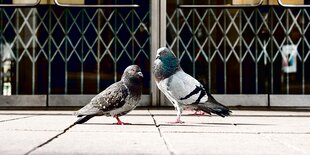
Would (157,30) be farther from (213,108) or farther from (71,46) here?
(213,108)

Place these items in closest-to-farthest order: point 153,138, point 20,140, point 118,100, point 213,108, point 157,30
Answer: point 20,140
point 153,138
point 118,100
point 213,108
point 157,30

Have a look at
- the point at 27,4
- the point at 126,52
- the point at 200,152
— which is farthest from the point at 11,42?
the point at 200,152

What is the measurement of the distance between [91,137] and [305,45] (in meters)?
5.61

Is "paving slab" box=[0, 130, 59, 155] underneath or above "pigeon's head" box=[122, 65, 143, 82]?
underneath

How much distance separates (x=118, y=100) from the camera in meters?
5.34

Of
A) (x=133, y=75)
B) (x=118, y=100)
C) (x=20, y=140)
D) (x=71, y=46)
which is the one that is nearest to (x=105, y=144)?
(x=20, y=140)

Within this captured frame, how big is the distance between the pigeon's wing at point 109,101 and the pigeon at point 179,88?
43cm

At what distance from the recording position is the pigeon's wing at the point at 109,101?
5.36 metres

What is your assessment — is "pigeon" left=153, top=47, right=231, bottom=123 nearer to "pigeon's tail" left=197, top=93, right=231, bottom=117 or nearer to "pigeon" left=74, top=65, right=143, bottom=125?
"pigeon's tail" left=197, top=93, right=231, bottom=117

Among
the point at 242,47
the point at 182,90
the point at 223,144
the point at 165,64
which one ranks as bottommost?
the point at 223,144

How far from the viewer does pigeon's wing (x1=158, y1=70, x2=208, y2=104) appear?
5566 mm

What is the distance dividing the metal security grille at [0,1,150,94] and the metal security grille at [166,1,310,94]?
647mm

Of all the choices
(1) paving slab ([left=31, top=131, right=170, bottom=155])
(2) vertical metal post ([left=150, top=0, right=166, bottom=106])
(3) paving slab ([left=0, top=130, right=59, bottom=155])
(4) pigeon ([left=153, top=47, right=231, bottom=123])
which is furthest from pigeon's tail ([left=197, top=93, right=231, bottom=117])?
(2) vertical metal post ([left=150, top=0, right=166, bottom=106])

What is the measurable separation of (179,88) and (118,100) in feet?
2.02
